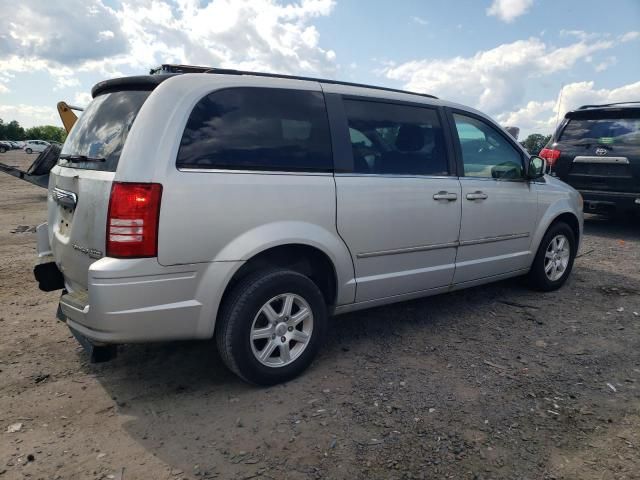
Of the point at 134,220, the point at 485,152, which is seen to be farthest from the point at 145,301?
the point at 485,152

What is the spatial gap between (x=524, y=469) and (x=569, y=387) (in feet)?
3.37

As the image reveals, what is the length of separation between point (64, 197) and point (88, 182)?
355 millimetres

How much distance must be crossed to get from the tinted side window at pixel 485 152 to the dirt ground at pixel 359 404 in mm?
1306

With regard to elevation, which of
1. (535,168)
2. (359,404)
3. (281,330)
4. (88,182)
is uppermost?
(535,168)

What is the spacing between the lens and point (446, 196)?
12.6 feet

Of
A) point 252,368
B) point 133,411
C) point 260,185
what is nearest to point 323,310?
point 252,368

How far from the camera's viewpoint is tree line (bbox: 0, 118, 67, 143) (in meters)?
76.9

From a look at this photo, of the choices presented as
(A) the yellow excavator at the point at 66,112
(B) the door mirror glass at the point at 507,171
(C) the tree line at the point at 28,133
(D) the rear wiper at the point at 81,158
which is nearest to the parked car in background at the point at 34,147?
(C) the tree line at the point at 28,133

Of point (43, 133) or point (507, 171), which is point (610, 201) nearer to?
point (507, 171)

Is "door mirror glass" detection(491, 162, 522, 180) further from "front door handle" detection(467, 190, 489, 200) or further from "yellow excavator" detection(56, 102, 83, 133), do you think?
"yellow excavator" detection(56, 102, 83, 133)

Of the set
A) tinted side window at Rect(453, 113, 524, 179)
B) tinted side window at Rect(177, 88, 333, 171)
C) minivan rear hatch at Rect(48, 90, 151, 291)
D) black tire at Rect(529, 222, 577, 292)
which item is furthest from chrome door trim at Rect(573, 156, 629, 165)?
minivan rear hatch at Rect(48, 90, 151, 291)

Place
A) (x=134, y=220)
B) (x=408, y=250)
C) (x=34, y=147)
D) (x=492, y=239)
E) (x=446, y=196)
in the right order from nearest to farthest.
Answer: (x=134, y=220), (x=408, y=250), (x=446, y=196), (x=492, y=239), (x=34, y=147)

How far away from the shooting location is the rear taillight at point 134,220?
2.53 m

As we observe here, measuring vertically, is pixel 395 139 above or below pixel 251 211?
above
